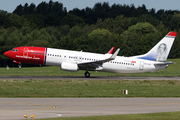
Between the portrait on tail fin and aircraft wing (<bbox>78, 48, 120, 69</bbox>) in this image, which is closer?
aircraft wing (<bbox>78, 48, 120, 69</bbox>)

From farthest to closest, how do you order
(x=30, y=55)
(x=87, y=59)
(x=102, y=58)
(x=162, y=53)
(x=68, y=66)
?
(x=162, y=53), (x=102, y=58), (x=87, y=59), (x=30, y=55), (x=68, y=66)

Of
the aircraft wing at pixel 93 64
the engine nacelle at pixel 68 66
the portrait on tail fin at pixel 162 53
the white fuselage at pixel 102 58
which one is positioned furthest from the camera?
the portrait on tail fin at pixel 162 53

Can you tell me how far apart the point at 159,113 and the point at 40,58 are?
30918mm

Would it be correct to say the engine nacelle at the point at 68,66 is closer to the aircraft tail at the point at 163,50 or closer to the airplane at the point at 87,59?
the airplane at the point at 87,59

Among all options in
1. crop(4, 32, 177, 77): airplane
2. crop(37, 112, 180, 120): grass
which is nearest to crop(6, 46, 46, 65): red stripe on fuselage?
crop(4, 32, 177, 77): airplane

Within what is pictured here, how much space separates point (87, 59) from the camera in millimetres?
49812

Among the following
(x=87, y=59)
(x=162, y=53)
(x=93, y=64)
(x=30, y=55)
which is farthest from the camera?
(x=162, y=53)

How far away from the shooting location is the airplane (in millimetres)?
48406

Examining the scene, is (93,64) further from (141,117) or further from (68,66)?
(141,117)

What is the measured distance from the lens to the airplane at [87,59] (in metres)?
48.4

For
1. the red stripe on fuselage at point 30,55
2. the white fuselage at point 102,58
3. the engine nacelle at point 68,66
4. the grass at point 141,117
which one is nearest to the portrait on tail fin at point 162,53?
the white fuselage at point 102,58

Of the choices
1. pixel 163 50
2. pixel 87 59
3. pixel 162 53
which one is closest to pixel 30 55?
pixel 87 59

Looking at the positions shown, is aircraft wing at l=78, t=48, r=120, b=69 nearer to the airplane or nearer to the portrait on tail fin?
the airplane

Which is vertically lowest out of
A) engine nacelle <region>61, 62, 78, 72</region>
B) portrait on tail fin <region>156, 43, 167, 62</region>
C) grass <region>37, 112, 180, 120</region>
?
grass <region>37, 112, 180, 120</region>
